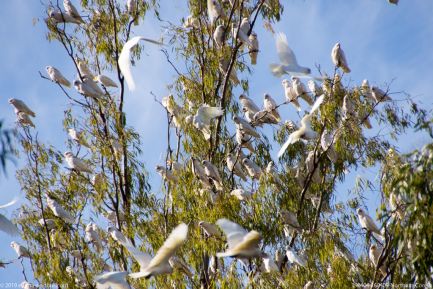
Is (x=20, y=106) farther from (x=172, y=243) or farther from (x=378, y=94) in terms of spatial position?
(x=172, y=243)

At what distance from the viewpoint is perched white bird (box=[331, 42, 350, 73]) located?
19.7ft

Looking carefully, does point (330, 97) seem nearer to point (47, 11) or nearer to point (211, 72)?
point (211, 72)

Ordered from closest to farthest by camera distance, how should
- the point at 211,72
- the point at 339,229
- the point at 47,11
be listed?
the point at 339,229, the point at 211,72, the point at 47,11

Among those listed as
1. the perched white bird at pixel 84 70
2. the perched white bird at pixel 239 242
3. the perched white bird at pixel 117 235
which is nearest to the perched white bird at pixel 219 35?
the perched white bird at pixel 84 70

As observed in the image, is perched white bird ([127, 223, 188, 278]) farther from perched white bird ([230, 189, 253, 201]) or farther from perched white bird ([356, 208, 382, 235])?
perched white bird ([356, 208, 382, 235])

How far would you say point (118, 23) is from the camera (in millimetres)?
7102

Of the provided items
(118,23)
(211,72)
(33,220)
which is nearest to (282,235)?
(211,72)

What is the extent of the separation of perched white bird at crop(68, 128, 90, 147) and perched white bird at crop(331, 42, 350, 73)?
1.97m

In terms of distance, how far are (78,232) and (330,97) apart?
2.02 meters

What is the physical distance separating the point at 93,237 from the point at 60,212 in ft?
1.07

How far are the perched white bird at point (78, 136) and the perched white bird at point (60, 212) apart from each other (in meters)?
0.52

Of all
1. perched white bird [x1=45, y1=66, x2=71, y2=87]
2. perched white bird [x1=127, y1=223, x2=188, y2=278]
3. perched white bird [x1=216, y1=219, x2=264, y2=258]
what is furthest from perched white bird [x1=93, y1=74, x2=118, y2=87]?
perched white bird [x1=216, y1=219, x2=264, y2=258]

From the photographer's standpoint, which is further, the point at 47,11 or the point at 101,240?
the point at 47,11

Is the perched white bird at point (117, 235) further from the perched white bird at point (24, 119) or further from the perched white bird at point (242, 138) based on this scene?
the perched white bird at point (24, 119)
